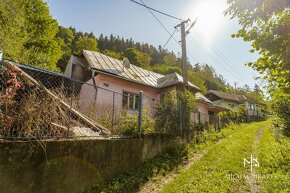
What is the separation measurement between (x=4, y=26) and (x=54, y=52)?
1295 cm

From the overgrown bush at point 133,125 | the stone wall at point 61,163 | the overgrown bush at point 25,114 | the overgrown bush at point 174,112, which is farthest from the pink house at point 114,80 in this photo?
the overgrown bush at point 25,114

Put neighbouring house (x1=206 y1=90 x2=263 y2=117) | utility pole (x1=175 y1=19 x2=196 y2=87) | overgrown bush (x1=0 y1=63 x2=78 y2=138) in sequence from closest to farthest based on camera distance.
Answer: overgrown bush (x1=0 y1=63 x2=78 y2=138) → utility pole (x1=175 y1=19 x2=196 y2=87) → neighbouring house (x1=206 y1=90 x2=263 y2=117)

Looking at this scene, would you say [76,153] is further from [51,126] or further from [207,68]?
[207,68]

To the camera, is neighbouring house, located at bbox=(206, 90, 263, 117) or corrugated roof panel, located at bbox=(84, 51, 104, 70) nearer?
corrugated roof panel, located at bbox=(84, 51, 104, 70)

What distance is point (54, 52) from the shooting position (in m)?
25.9

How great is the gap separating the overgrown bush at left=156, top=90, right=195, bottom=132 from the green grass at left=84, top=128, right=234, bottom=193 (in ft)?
3.51

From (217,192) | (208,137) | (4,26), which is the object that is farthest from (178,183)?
(4,26)

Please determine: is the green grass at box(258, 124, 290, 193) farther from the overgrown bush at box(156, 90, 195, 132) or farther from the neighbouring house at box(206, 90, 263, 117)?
the neighbouring house at box(206, 90, 263, 117)

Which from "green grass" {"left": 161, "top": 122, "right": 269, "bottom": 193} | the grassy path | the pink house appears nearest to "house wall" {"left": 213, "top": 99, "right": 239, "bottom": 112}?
the pink house

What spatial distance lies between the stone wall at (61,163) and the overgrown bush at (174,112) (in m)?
2.98

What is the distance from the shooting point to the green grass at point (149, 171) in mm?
4852

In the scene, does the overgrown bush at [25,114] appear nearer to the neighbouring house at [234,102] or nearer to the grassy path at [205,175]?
the grassy path at [205,175]

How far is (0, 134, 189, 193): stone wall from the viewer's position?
3291 mm

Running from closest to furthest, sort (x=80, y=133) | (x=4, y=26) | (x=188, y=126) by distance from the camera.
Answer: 1. (x=80, y=133)
2. (x=188, y=126)
3. (x=4, y=26)
